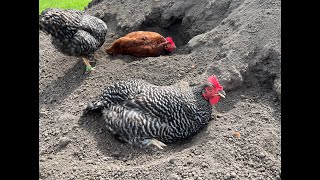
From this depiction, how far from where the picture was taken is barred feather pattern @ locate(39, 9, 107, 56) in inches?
190

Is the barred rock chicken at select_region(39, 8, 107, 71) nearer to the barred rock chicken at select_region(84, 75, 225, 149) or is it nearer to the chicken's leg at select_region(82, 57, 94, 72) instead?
the chicken's leg at select_region(82, 57, 94, 72)

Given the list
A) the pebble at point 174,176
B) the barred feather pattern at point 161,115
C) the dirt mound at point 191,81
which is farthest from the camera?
the barred feather pattern at point 161,115

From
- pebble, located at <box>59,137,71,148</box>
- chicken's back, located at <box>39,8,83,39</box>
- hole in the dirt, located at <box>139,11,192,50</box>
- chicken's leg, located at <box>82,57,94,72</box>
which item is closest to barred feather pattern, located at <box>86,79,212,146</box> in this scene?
pebble, located at <box>59,137,71,148</box>

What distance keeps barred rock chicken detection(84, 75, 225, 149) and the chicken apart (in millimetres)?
1422

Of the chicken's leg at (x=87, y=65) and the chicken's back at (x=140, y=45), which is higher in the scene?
the chicken's back at (x=140, y=45)

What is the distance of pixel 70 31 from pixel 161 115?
197 centimetres

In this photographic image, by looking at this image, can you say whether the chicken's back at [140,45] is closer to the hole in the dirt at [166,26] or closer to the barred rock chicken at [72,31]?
the barred rock chicken at [72,31]

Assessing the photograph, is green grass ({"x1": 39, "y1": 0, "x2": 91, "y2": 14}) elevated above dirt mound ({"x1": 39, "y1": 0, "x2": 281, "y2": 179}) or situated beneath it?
situated beneath

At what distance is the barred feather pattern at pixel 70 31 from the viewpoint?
4828 mm

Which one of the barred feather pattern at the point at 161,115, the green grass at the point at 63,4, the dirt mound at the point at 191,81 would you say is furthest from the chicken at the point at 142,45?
the green grass at the point at 63,4

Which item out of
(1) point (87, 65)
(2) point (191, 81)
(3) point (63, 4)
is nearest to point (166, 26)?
(1) point (87, 65)

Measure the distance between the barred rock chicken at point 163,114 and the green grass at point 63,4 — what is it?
5.10 meters

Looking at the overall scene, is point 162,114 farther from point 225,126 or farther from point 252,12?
point 252,12

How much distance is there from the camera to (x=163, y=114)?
3793 mm
